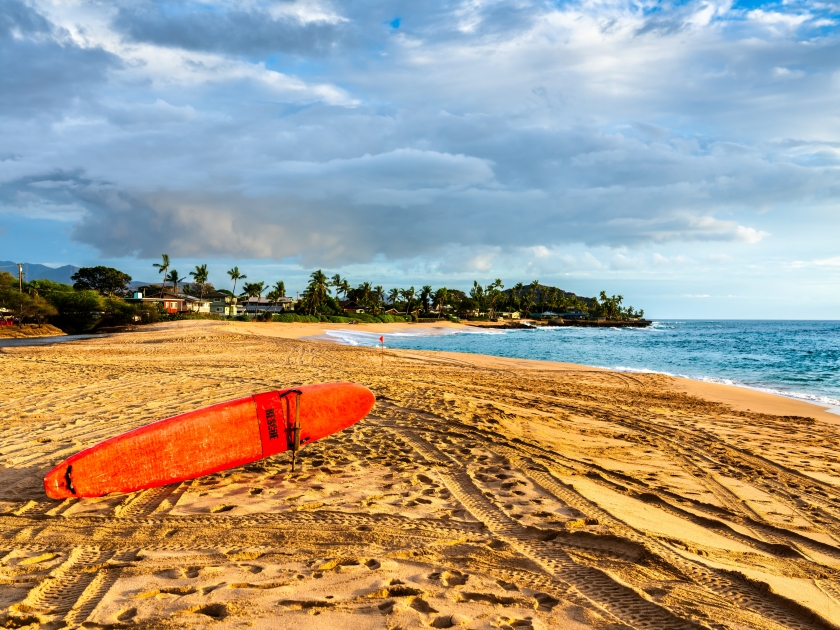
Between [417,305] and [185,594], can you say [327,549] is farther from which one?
[417,305]

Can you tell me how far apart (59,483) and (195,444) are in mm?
1216

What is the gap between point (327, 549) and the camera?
4.11 m

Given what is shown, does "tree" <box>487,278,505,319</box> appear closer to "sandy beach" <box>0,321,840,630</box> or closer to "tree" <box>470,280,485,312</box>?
"tree" <box>470,280,485,312</box>

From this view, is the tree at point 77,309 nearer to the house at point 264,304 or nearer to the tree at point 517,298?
the house at point 264,304

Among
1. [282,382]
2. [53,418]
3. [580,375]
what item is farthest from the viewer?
[580,375]

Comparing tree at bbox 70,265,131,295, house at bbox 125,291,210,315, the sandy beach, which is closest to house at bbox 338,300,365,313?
house at bbox 125,291,210,315

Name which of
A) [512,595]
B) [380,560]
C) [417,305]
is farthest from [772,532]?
[417,305]

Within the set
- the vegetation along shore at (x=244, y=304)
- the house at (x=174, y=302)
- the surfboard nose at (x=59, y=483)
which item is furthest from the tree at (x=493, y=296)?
the surfboard nose at (x=59, y=483)

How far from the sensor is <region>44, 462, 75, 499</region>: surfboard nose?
5.01 m

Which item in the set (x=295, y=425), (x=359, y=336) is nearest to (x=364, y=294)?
(x=359, y=336)

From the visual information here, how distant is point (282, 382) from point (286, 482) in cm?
877

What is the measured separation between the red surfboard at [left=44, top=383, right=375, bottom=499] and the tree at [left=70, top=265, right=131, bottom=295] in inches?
4047

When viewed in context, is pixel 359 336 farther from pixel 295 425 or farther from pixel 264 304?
pixel 264 304

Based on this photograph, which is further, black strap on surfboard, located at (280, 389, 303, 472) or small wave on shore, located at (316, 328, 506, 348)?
small wave on shore, located at (316, 328, 506, 348)
